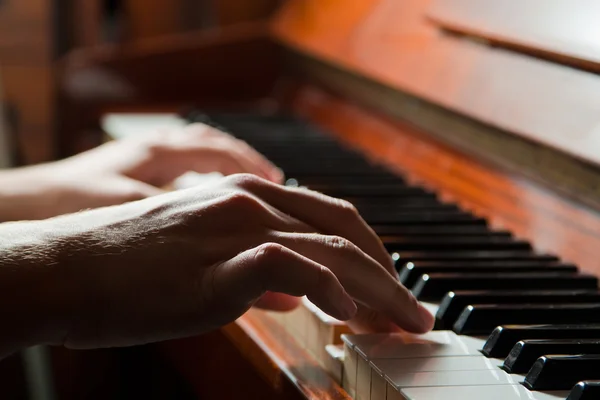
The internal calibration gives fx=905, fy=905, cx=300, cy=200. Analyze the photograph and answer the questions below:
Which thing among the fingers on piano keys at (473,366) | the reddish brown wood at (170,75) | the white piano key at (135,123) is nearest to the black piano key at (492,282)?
the fingers on piano keys at (473,366)

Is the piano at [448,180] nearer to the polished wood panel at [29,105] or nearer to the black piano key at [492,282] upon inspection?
the black piano key at [492,282]

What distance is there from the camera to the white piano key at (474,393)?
0.72 metres

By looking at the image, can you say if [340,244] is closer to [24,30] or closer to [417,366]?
[417,366]

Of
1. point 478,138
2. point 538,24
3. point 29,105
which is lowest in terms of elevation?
point 29,105

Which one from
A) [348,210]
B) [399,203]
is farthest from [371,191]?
[348,210]

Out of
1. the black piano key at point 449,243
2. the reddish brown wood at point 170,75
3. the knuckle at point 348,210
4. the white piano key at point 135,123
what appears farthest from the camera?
the reddish brown wood at point 170,75

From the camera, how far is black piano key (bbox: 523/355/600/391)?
0.75 m

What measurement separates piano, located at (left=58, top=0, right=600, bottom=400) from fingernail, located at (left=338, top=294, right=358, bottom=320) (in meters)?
0.04

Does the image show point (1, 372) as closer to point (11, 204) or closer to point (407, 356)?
point (11, 204)

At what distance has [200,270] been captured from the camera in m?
0.81

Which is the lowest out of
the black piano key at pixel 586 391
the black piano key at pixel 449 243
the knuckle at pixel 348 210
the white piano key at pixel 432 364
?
the black piano key at pixel 449 243

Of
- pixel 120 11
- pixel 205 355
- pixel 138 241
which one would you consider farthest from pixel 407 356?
pixel 120 11

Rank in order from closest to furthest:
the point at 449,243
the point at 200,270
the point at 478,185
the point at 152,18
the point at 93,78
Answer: the point at 200,270 → the point at 449,243 → the point at 478,185 → the point at 93,78 → the point at 152,18

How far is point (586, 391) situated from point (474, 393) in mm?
87
